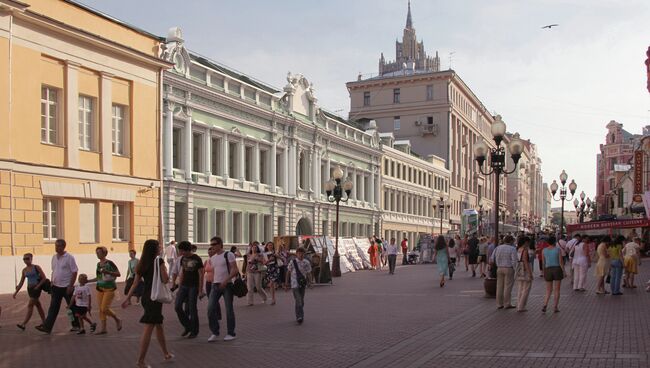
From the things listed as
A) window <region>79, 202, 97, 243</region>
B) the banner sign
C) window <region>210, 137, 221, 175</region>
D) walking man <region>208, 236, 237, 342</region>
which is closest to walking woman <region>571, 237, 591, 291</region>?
walking man <region>208, 236, 237, 342</region>

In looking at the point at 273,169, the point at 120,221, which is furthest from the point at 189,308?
the point at 273,169

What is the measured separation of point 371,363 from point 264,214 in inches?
1357

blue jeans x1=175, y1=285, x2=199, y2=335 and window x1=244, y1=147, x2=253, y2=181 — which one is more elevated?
window x1=244, y1=147, x2=253, y2=181

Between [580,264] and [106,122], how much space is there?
17909 millimetres

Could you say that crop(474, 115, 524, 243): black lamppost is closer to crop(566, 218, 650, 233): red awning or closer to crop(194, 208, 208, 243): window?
crop(194, 208, 208, 243): window

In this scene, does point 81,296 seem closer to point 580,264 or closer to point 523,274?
point 523,274

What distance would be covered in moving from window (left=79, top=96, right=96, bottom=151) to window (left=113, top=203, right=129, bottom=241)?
107 inches

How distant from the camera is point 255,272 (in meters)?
20.2

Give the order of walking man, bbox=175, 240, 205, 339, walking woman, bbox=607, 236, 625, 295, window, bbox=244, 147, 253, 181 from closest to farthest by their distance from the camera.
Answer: walking man, bbox=175, 240, 205, 339 → walking woman, bbox=607, 236, 625, 295 → window, bbox=244, 147, 253, 181

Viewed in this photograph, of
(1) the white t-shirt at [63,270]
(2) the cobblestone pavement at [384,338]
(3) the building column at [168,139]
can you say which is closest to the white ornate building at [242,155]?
(3) the building column at [168,139]

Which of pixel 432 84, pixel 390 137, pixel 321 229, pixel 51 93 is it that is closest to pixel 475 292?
pixel 51 93

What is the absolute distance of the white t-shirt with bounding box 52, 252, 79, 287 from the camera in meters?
13.9

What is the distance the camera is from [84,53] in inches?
1121

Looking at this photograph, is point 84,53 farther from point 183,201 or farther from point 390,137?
point 390,137
